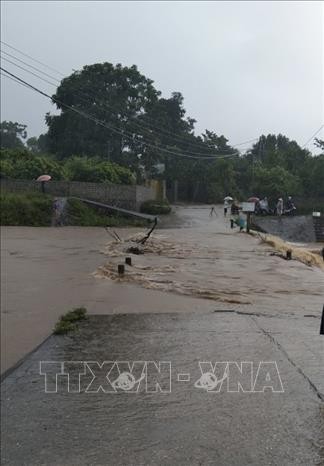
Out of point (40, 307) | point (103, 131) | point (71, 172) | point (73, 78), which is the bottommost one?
point (40, 307)

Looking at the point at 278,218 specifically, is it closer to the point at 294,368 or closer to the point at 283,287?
the point at 283,287

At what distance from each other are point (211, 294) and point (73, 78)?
42.3m

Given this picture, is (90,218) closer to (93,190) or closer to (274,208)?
(93,190)

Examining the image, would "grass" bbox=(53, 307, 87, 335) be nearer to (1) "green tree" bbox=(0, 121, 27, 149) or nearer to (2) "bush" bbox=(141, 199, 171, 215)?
(2) "bush" bbox=(141, 199, 171, 215)

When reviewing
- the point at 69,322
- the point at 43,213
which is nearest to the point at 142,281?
the point at 69,322

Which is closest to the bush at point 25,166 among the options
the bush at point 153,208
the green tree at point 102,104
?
the bush at point 153,208

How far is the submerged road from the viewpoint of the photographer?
379 cm

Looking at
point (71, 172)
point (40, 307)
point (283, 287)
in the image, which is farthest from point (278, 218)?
point (40, 307)

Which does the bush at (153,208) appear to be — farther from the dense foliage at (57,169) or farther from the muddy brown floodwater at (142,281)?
the muddy brown floodwater at (142,281)

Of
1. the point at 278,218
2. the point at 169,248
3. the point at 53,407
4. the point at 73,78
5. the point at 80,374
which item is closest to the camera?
the point at 53,407

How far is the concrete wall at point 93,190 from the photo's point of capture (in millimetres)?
30812

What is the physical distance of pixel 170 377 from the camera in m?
5.17

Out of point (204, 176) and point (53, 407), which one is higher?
point (204, 176)

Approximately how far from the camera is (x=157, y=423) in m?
4.20
